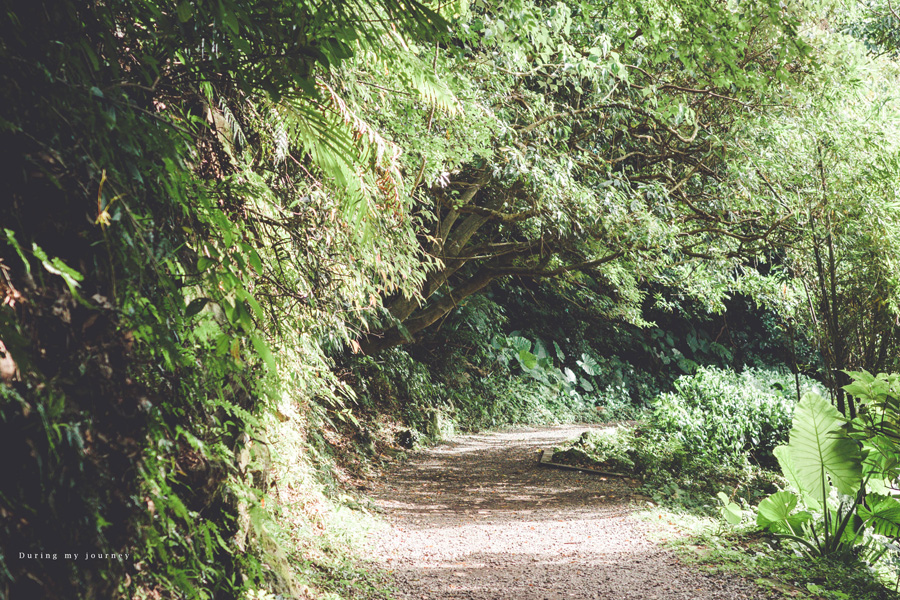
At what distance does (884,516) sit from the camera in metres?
4.73

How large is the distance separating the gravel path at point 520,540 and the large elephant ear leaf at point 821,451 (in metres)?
1.34

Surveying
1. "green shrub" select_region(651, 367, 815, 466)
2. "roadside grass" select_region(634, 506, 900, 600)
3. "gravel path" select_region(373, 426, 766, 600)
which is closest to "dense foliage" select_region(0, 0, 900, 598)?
"green shrub" select_region(651, 367, 815, 466)

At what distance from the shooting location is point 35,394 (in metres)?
1.62

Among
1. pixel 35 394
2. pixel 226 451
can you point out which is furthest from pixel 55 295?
pixel 226 451

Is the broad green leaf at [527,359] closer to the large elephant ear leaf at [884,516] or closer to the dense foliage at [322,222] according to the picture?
the dense foliage at [322,222]

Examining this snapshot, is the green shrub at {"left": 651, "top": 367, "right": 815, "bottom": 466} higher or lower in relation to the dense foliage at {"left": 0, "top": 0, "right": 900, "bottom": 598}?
lower

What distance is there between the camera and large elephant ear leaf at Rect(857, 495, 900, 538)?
4.70 m

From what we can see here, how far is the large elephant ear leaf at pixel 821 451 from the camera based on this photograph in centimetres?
498

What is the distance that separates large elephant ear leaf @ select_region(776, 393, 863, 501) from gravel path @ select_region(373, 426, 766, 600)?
134 centimetres

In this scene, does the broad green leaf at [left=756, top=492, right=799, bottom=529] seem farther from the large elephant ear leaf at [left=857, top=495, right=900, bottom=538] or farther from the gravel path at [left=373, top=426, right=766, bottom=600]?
the gravel path at [left=373, top=426, right=766, bottom=600]

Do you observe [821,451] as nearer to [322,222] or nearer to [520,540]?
[520,540]

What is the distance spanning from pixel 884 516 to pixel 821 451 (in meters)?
0.60

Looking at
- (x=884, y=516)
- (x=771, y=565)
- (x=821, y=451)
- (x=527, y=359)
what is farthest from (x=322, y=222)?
(x=527, y=359)

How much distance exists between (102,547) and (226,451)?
2.72 feet
